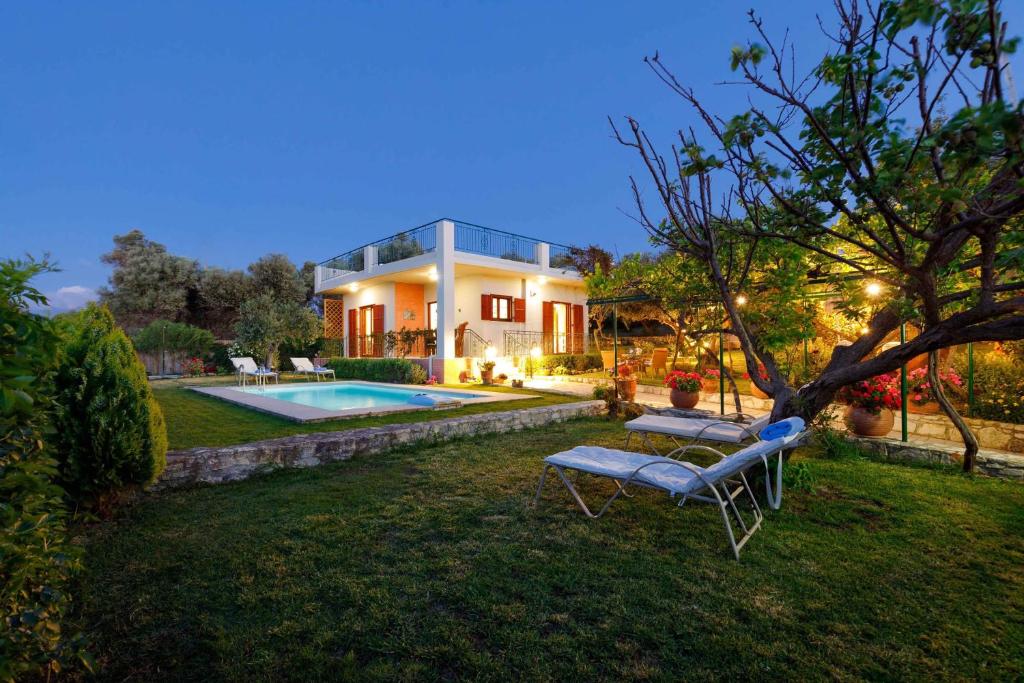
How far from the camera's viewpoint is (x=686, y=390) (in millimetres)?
7535

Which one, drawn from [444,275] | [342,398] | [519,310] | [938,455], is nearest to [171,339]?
[342,398]

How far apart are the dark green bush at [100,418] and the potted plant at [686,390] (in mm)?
7085

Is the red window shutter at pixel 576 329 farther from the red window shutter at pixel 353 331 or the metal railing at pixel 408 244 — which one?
the red window shutter at pixel 353 331

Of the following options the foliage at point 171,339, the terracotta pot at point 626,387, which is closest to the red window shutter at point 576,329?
the terracotta pot at point 626,387

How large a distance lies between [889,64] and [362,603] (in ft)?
11.5

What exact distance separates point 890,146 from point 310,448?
500 cm

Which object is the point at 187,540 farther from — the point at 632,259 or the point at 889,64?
the point at 632,259

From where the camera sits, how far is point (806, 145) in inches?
86.6

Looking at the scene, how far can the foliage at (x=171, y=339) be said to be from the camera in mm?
16609

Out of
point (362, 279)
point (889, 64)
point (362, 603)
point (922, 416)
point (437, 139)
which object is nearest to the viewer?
point (889, 64)

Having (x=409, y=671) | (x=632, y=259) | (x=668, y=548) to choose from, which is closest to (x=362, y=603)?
(x=409, y=671)

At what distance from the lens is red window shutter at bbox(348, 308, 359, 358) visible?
17812mm

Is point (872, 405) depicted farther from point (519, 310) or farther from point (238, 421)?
point (519, 310)

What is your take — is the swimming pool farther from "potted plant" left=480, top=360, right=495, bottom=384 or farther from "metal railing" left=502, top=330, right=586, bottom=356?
"metal railing" left=502, top=330, right=586, bottom=356
